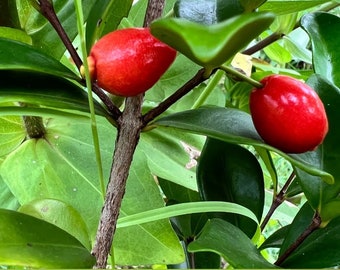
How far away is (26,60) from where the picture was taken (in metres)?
0.47

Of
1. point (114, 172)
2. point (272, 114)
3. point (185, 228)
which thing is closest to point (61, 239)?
point (114, 172)

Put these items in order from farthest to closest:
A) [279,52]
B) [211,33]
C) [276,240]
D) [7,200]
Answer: [279,52]
[7,200]
[276,240]
[211,33]

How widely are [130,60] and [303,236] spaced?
8.8 inches

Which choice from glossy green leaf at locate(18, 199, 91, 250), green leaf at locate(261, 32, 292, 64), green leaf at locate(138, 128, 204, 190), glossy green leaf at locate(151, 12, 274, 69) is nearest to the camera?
glossy green leaf at locate(151, 12, 274, 69)

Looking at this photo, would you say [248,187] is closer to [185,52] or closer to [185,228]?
[185,228]

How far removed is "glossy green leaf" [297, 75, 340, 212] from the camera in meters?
0.52

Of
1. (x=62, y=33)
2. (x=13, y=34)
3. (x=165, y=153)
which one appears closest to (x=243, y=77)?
(x=62, y=33)

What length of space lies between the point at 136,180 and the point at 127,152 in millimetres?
230

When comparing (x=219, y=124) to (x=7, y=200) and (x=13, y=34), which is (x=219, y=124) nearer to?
(x=13, y=34)

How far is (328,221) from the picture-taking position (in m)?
0.52

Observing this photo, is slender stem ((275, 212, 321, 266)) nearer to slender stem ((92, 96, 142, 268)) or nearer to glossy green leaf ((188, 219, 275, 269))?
glossy green leaf ((188, 219, 275, 269))

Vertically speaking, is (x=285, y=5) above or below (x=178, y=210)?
above

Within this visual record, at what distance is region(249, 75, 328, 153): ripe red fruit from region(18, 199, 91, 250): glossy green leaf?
23cm

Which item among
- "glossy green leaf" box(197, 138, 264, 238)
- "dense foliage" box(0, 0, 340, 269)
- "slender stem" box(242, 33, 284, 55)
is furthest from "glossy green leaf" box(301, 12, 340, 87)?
"slender stem" box(242, 33, 284, 55)
